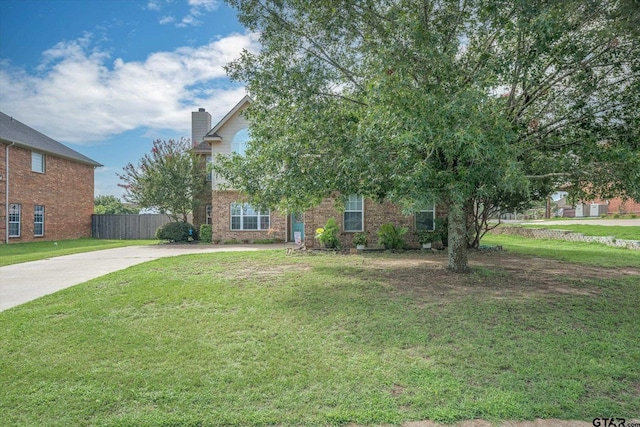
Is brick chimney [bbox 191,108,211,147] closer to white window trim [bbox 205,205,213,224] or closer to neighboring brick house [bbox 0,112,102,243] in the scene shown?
white window trim [bbox 205,205,213,224]

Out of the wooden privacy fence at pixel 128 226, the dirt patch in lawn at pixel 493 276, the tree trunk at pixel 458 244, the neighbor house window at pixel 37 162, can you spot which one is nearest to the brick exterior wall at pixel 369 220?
the dirt patch in lawn at pixel 493 276

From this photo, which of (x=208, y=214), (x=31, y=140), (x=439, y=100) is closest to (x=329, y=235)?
(x=439, y=100)

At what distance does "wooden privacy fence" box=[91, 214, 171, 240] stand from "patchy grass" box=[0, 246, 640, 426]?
18.4 meters

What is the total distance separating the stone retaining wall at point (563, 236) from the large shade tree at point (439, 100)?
7.85m

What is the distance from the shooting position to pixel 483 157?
18.1 ft

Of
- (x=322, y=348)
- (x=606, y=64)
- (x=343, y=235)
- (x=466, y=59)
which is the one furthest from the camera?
(x=343, y=235)

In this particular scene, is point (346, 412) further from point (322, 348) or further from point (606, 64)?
point (606, 64)

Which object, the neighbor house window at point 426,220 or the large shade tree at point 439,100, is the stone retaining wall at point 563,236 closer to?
the neighbor house window at point 426,220

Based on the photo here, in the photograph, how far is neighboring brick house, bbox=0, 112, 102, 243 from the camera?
64.7ft

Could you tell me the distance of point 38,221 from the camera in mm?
→ 21750

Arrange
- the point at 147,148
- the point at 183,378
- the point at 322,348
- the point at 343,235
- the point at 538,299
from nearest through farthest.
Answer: the point at 183,378, the point at 322,348, the point at 538,299, the point at 343,235, the point at 147,148

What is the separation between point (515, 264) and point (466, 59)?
572cm

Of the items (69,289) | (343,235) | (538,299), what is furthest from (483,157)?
(343,235)

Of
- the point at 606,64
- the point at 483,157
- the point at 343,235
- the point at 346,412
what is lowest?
the point at 346,412
